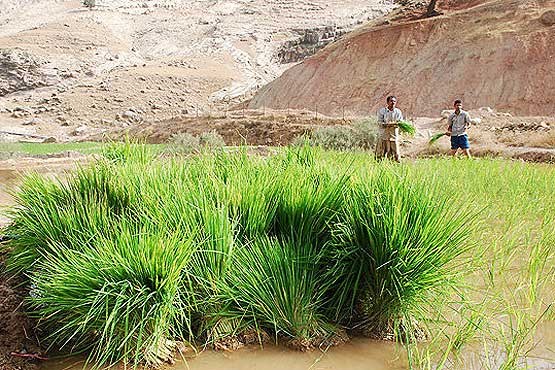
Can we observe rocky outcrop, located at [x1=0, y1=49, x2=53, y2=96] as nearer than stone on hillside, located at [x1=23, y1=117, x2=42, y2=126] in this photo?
No

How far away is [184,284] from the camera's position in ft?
10.9

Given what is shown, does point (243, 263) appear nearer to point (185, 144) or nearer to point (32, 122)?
point (185, 144)

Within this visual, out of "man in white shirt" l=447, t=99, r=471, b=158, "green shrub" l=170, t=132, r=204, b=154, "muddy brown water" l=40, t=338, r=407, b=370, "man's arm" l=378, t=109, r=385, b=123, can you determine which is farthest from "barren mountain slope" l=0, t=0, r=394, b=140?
"muddy brown water" l=40, t=338, r=407, b=370

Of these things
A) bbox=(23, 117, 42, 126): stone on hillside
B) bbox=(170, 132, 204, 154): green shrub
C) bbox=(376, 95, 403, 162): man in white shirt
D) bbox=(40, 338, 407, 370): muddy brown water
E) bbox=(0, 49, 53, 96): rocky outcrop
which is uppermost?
bbox=(0, 49, 53, 96): rocky outcrop

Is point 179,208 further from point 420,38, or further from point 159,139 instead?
point 420,38

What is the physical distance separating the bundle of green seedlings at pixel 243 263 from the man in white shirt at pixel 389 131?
6677 millimetres

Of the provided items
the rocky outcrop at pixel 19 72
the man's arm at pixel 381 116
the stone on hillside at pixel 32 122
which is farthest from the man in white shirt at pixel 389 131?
the rocky outcrop at pixel 19 72

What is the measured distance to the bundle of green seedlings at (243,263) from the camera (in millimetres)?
2986

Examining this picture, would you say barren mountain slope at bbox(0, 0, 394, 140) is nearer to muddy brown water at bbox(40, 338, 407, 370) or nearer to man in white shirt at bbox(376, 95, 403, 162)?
man in white shirt at bbox(376, 95, 403, 162)

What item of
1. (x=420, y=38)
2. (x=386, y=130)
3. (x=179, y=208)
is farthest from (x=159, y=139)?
Answer: (x=179, y=208)

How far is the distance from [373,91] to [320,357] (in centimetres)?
2938

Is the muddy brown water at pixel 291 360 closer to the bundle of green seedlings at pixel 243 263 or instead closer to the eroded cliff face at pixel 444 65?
the bundle of green seedlings at pixel 243 263

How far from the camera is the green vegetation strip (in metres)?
2.99

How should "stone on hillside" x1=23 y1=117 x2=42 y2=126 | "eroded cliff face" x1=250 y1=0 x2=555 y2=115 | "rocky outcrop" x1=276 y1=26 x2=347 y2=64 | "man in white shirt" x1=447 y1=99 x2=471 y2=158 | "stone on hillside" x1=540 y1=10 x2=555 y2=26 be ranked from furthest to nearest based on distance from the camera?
1. "rocky outcrop" x1=276 y1=26 x2=347 y2=64
2. "stone on hillside" x1=23 y1=117 x2=42 y2=126
3. "stone on hillside" x1=540 y1=10 x2=555 y2=26
4. "eroded cliff face" x1=250 y1=0 x2=555 y2=115
5. "man in white shirt" x1=447 y1=99 x2=471 y2=158
